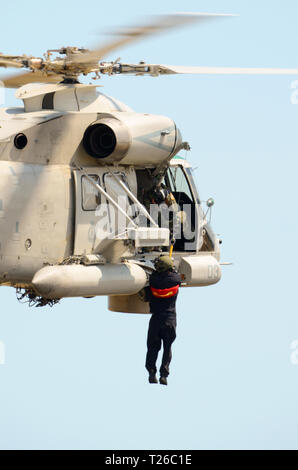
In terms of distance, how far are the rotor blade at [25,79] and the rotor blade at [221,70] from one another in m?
1.99

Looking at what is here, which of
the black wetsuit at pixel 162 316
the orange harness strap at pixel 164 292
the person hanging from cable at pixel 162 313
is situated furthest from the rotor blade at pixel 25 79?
the orange harness strap at pixel 164 292

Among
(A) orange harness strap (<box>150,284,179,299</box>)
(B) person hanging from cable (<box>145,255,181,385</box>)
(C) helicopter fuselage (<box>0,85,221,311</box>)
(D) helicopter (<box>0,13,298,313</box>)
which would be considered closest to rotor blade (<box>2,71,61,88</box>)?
(D) helicopter (<box>0,13,298,313</box>)

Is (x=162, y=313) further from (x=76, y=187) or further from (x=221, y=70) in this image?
(x=221, y=70)

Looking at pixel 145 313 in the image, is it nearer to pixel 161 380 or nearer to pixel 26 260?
pixel 161 380

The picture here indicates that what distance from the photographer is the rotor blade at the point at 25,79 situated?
2031 cm

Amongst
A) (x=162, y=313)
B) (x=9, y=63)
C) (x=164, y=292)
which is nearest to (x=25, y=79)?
(x=9, y=63)

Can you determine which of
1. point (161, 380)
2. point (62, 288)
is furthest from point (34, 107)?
point (161, 380)

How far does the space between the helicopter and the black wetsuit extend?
269 millimetres

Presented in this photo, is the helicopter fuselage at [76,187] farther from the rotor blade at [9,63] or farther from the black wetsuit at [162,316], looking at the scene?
the rotor blade at [9,63]

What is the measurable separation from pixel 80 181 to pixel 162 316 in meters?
2.49

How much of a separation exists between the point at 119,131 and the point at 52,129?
1.03 m

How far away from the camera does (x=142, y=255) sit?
65.3ft

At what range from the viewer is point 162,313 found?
19.4 meters

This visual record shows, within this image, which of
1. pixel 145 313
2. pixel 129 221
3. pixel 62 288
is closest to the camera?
pixel 62 288
